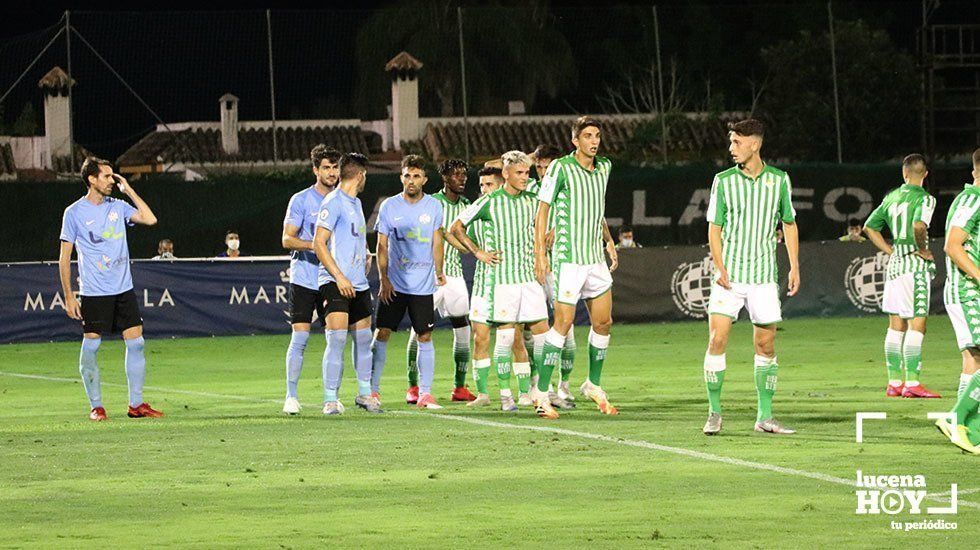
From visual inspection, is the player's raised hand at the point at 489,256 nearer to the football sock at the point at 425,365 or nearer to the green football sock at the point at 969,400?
the football sock at the point at 425,365

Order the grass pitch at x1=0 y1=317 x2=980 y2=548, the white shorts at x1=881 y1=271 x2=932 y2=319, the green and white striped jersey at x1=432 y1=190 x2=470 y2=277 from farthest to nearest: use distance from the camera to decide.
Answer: the white shorts at x1=881 y1=271 x2=932 y2=319, the green and white striped jersey at x1=432 y1=190 x2=470 y2=277, the grass pitch at x1=0 y1=317 x2=980 y2=548

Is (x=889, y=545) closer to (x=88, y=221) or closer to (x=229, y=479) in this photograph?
(x=229, y=479)

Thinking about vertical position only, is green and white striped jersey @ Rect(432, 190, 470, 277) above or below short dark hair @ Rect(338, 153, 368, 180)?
below

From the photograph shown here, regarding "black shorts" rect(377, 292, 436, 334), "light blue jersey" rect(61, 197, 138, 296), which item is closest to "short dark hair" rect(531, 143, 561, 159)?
"black shorts" rect(377, 292, 436, 334)

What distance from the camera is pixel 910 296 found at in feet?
50.8

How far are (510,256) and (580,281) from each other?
90cm

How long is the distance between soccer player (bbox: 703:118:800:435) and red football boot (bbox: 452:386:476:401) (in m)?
3.45

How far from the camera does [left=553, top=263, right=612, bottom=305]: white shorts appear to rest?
1310 cm

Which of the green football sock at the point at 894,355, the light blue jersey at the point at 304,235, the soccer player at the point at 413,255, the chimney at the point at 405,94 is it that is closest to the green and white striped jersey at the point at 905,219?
the green football sock at the point at 894,355

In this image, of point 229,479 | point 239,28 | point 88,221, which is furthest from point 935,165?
point 229,479

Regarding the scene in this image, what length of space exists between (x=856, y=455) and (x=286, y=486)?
367cm

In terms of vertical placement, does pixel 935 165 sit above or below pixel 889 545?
above

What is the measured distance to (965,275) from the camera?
35.0 feet

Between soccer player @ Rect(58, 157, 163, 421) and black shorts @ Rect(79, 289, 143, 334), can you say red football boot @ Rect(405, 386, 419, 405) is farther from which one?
black shorts @ Rect(79, 289, 143, 334)
